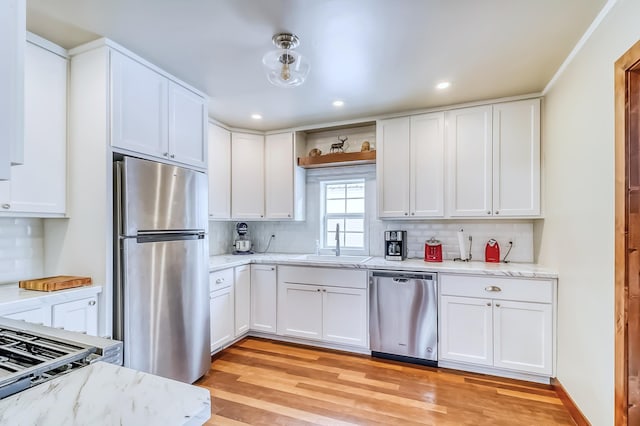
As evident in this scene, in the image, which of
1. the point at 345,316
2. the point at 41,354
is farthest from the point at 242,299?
the point at 41,354

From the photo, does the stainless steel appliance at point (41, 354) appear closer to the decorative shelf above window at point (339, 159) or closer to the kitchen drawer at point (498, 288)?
the kitchen drawer at point (498, 288)

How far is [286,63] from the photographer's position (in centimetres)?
207

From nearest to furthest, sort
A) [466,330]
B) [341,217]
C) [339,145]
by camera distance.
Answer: [466,330], [339,145], [341,217]

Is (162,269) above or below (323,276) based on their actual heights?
above

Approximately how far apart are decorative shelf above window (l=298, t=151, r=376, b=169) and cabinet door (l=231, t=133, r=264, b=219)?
1.75 feet

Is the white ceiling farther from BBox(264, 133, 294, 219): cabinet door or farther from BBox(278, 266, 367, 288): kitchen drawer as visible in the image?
BBox(278, 266, 367, 288): kitchen drawer

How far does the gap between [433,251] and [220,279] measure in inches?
83.3

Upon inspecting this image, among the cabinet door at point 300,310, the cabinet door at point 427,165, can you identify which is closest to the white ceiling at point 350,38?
the cabinet door at point 427,165

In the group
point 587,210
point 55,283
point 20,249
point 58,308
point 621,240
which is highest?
point 587,210

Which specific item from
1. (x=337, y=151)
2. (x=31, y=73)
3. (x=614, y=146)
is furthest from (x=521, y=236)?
(x=31, y=73)

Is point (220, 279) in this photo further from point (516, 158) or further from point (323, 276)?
point (516, 158)

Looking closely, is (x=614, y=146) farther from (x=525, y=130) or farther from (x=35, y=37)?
(x=35, y=37)

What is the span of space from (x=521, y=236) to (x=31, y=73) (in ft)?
13.3

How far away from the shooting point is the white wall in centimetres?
169
